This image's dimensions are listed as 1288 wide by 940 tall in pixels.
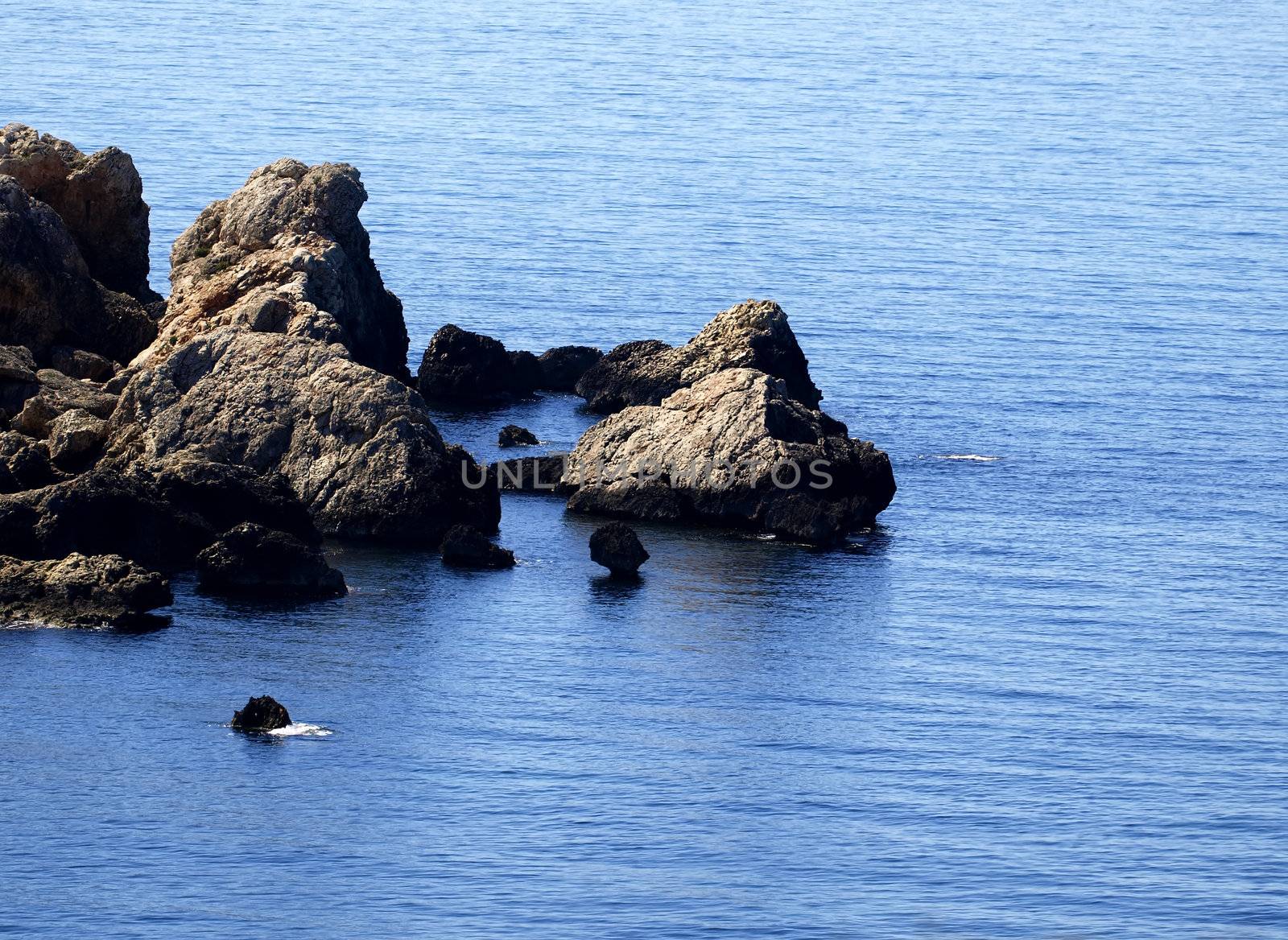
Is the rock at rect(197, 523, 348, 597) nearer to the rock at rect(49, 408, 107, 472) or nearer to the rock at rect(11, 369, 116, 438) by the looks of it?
the rock at rect(49, 408, 107, 472)

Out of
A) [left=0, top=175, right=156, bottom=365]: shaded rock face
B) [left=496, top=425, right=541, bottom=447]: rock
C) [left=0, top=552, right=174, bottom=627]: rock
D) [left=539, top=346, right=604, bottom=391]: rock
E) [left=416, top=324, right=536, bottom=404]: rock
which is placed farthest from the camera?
[left=539, top=346, right=604, bottom=391]: rock

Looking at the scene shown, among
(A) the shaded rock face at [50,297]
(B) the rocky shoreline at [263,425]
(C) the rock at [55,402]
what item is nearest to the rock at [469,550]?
(B) the rocky shoreline at [263,425]

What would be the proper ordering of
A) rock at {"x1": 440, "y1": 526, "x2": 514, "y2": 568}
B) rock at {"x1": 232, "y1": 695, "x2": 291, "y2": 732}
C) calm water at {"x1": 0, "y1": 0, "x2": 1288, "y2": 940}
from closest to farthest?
calm water at {"x1": 0, "y1": 0, "x2": 1288, "y2": 940} → rock at {"x1": 232, "y1": 695, "x2": 291, "y2": 732} → rock at {"x1": 440, "y1": 526, "x2": 514, "y2": 568}

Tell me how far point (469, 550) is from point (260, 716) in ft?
53.4

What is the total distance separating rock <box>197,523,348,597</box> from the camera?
235 ft

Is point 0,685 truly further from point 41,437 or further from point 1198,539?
point 1198,539

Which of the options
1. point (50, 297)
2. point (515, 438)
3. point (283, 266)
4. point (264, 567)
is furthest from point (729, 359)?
point (264, 567)

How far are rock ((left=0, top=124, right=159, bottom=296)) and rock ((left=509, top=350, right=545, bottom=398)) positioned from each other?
16.4m

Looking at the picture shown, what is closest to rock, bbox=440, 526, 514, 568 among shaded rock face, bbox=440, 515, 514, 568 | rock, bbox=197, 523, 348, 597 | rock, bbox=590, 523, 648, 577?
shaded rock face, bbox=440, 515, 514, 568

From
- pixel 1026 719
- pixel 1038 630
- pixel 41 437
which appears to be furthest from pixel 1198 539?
pixel 41 437

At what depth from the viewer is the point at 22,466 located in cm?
7469

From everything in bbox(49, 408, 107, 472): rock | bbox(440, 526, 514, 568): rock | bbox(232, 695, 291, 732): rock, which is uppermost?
bbox(49, 408, 107, 472): rock

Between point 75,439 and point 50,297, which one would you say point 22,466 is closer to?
point 75,439

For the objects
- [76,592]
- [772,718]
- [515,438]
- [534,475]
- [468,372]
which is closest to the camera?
[772,718]
